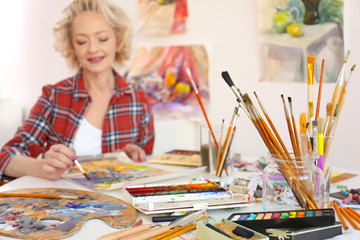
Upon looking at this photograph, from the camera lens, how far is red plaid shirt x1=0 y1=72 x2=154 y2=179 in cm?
152

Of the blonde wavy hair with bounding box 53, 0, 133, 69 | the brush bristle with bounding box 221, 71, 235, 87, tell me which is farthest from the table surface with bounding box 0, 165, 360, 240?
the blonde wavy hair with bounding box 53, 0, 133, 69

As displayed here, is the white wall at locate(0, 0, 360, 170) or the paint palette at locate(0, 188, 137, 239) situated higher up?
the white wall at locate(0, 0, 360, 170)

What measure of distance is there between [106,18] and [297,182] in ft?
3.62

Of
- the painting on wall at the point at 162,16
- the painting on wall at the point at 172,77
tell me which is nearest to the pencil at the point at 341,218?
the painting on wall at the point at 172,77

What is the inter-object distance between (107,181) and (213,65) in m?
1.26

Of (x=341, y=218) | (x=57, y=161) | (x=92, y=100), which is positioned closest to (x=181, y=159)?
(x=57, y=161)

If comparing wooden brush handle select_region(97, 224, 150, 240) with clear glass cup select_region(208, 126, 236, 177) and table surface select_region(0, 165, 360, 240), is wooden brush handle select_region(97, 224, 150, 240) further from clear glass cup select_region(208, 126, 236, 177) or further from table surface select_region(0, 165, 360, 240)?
clear glass cup select_region(208, 126, 236, 177)

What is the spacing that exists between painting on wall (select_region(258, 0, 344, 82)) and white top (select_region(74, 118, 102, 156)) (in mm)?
796

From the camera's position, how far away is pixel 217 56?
2174mm

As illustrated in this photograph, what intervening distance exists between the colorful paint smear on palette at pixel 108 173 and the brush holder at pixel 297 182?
1.19 ft

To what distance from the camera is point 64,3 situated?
2686 mm

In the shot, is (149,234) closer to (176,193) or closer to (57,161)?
(176,193)

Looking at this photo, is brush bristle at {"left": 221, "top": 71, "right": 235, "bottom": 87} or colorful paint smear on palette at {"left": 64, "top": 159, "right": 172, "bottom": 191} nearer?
brush bristle at {"left": 221, "top": 71, "right": 235, "bottom": 87}

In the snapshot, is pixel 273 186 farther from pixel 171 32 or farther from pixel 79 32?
pixel 171 32
